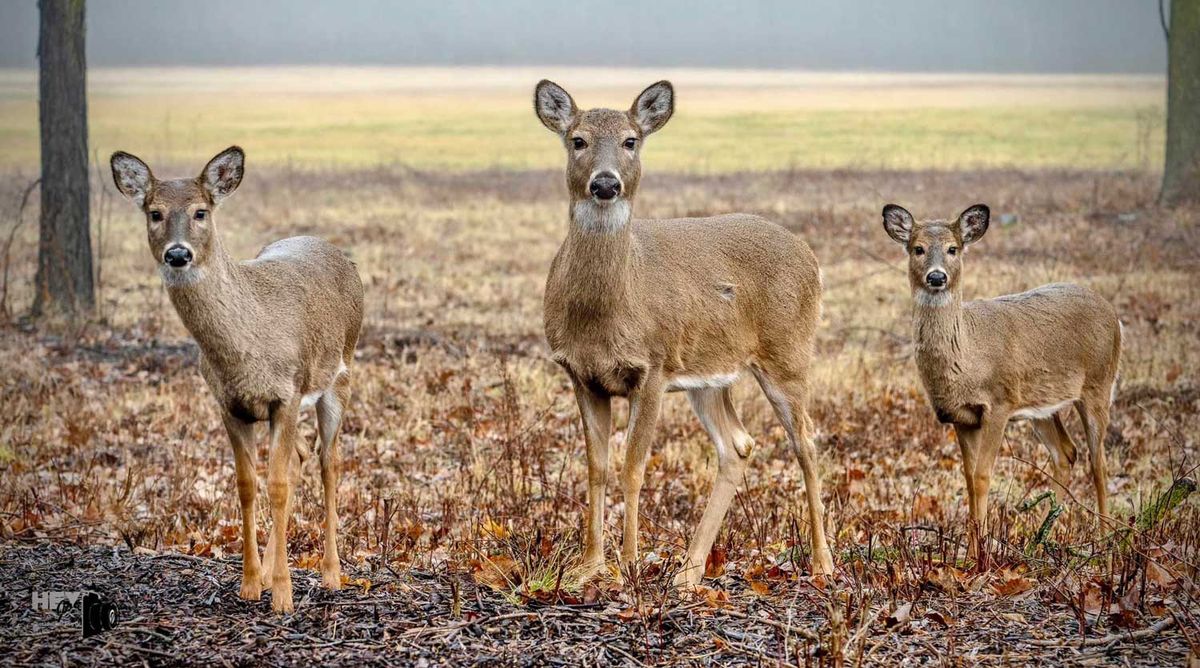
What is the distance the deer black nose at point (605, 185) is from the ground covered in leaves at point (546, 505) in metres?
1.79

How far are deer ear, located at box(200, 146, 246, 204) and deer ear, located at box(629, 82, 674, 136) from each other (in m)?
2.05

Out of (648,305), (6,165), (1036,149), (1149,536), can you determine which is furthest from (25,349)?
(1036,149)

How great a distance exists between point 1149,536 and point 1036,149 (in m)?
41.6

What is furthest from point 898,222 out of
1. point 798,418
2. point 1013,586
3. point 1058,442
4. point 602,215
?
point 1013,586

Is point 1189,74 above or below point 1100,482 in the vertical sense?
above

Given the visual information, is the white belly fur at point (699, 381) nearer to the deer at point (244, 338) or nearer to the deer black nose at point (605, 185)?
the deer black nose at point (605, 185)

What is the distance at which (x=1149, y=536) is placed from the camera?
272 inches

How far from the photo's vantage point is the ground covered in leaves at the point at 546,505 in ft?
17.9

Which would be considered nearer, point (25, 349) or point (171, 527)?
point (171, 527)

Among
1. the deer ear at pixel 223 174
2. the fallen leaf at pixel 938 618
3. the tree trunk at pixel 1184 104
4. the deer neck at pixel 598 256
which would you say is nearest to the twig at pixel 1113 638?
the fallen leaf at pixel 938 618

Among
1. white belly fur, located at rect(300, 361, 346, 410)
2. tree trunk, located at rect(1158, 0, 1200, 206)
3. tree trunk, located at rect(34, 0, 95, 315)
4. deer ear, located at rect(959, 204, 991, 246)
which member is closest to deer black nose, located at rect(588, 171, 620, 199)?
white belly fur, located at rect(300, 361, 346, 410)

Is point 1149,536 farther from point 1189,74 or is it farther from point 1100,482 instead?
point 1189,74

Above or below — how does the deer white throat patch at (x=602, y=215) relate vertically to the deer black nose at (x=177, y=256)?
above

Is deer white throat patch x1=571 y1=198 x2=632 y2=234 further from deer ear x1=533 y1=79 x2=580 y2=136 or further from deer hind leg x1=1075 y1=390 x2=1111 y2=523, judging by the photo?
deer hind leg x1=1075 y1=390 x2=1111 y2=523
